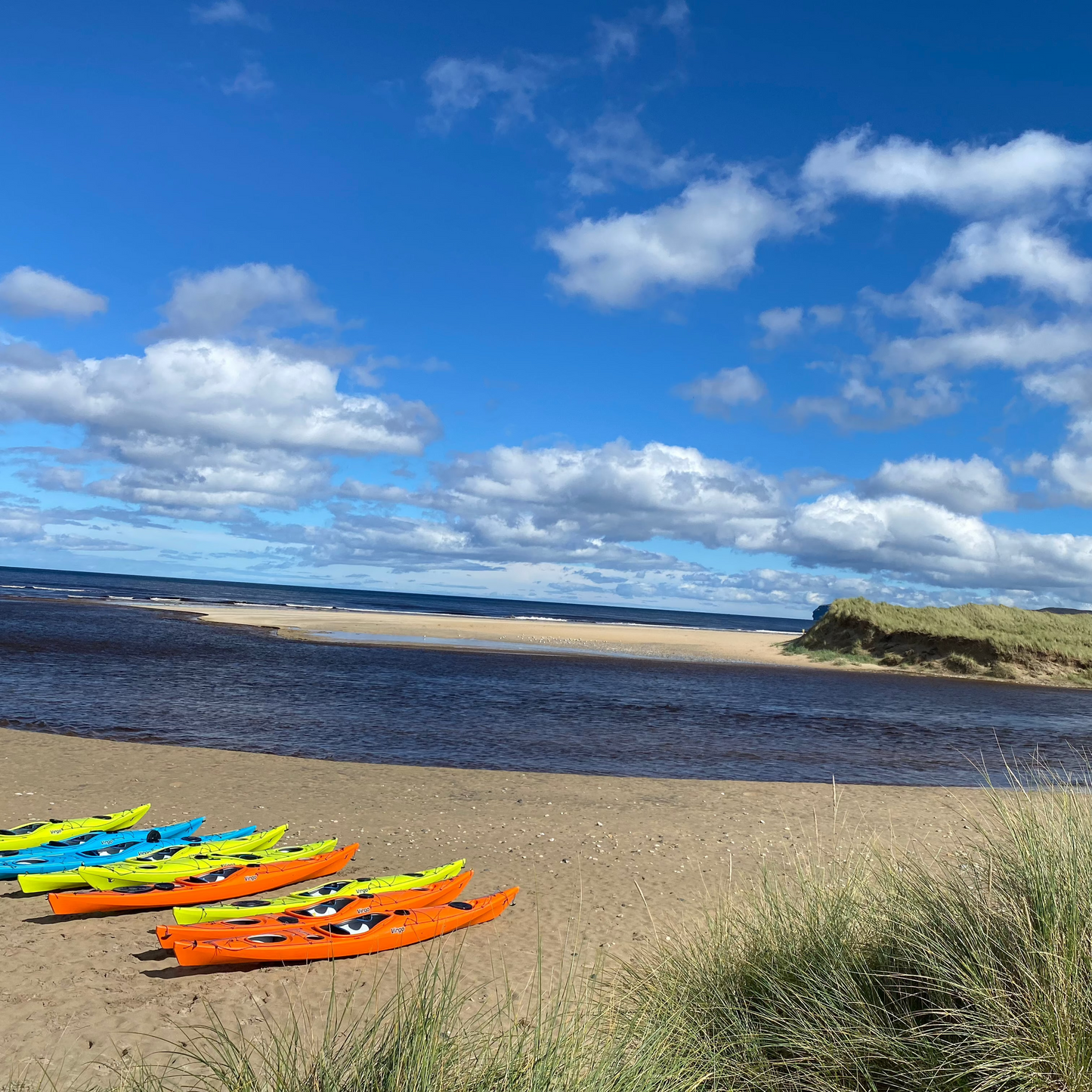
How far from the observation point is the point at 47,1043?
16.4 ft

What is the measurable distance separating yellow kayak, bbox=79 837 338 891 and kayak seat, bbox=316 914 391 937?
1769mm

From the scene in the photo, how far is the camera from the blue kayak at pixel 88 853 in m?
→ 7.54

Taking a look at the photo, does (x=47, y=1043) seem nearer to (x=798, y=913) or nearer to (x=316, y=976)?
(x=316, y=976)

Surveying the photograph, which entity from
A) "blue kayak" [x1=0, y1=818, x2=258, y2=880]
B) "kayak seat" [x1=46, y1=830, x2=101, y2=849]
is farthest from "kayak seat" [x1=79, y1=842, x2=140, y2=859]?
"kayak seat" [x1=46, y1=830, x2=101, y2=849]

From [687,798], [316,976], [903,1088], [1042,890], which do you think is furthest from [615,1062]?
[687,798]

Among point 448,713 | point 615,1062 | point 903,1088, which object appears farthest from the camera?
point 448,713

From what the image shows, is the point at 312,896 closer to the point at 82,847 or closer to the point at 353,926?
the point at 353,926

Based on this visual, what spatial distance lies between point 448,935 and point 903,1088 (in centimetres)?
390

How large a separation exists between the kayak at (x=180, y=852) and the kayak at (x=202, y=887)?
0.43ft

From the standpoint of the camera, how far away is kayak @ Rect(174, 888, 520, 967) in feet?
19.5

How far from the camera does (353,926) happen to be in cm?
647

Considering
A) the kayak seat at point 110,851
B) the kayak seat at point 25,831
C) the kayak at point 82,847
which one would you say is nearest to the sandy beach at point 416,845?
the kayak at point 82,847

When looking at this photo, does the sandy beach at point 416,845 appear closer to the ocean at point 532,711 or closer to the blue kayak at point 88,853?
the blue kayak at point 88,853

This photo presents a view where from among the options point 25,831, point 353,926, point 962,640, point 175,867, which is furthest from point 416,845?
point 962,640
